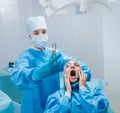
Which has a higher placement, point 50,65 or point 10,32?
point 10,32

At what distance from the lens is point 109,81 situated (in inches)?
105

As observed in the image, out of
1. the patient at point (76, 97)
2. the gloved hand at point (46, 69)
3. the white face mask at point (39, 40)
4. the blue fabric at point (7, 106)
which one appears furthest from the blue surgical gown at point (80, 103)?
the blue fabric at point (7, 106)

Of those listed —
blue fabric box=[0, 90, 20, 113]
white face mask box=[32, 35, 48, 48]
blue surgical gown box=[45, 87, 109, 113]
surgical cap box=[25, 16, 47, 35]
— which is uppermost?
surgical cap box=[25, 16, 47, 35]

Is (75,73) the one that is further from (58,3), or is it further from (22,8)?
(22,8)

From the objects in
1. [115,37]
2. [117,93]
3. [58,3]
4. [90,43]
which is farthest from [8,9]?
[117,93]

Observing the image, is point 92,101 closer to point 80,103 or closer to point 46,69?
point 80,103

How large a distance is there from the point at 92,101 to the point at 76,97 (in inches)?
3.8

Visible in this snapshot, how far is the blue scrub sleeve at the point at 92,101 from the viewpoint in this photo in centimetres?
139

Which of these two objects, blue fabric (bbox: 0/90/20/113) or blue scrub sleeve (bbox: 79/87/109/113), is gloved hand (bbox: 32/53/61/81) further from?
blue fabric (bbox: 0/90/20/113)

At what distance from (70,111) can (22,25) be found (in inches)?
63.0

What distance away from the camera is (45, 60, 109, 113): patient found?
1.41m

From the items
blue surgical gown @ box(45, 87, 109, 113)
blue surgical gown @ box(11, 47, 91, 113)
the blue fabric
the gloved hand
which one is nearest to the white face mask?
blue surgical gown @ box(11, 47, 91, 113)

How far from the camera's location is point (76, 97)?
146 cm

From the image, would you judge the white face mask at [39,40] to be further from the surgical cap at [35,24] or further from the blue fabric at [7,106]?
the blue fabric at [7,106]
